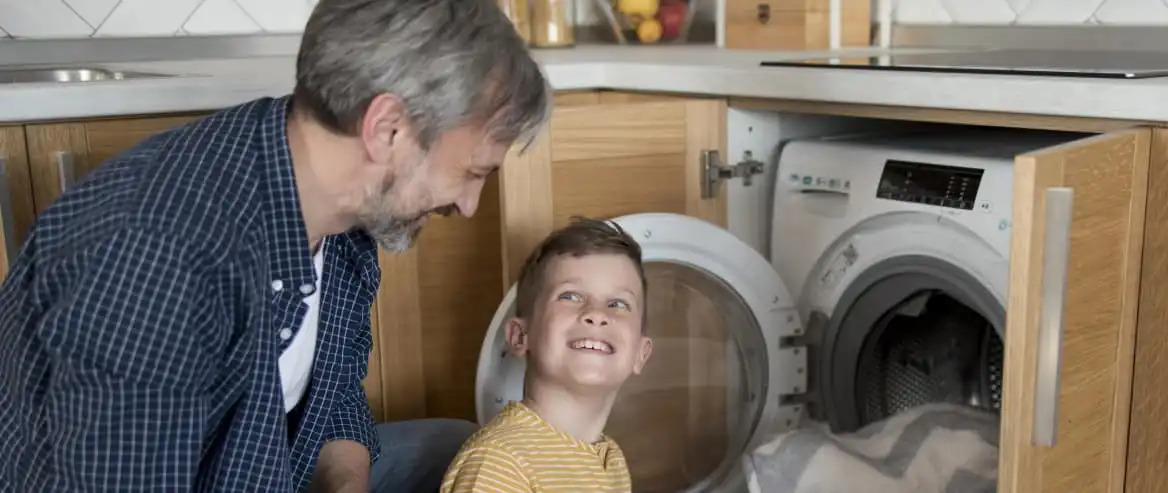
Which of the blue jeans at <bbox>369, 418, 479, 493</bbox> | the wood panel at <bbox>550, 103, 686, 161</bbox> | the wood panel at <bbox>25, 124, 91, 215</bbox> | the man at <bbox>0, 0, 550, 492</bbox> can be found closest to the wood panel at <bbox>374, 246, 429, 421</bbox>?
the blue jeans at <bbox>369, 418, 479, 493</bbox>

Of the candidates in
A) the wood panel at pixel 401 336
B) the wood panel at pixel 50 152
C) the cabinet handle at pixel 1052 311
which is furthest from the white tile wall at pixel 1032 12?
the wood panel at pixel 50 152

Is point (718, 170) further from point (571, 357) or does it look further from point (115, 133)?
point (115, 133)

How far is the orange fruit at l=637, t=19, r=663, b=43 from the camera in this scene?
2.78 metres

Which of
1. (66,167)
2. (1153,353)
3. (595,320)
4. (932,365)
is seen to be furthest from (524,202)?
(1153,353)

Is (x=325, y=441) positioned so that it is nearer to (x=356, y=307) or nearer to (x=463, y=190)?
(x=356, y=307)

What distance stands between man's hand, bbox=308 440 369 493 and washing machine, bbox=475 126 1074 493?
0.82 feet

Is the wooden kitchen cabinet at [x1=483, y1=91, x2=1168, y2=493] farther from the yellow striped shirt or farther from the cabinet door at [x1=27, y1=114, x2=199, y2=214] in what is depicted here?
the cabinet door at [x1=27, y1=114, x2=199, y2=214]

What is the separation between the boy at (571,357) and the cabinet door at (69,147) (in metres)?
0.56

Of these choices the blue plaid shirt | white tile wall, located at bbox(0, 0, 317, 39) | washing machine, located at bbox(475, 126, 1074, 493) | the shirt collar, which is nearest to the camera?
the blue plaid shirt

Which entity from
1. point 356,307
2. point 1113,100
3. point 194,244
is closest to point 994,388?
point 1113,100

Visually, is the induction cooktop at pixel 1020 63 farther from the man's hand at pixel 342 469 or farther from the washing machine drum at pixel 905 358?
the man's hand at pixel 342 469

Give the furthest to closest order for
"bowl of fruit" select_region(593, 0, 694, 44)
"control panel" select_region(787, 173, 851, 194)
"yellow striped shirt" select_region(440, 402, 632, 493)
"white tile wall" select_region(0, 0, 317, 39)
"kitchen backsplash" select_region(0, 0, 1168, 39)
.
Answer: "bowl of fruit" select_region(593, 0, 694, 44) → "white tile wall" select_region(0, 0, 317, 39) → "kitchen backsplash" select_region(0, 0, 1168, 39) → "control panel" select_region(787, 173, 851, 194) → "yellow striped shirt" select_region(440, 402, 632, 493)

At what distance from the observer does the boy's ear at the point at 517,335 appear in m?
1.67

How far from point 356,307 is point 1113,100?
881mm
